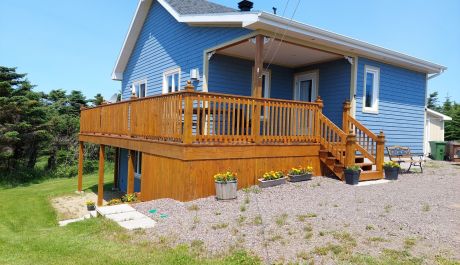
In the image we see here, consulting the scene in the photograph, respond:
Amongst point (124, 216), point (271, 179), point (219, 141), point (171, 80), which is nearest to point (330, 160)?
point (271, 179)

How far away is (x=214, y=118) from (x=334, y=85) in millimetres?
5593

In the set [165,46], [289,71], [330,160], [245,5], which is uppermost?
[245,5]

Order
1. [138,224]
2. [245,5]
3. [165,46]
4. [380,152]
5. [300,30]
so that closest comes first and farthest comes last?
[138,224] → [300,30] → [380,152] → [245,5] → [165,46]

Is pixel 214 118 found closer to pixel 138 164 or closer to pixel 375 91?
pixel 375 91

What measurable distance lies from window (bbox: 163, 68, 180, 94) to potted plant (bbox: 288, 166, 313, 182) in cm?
576

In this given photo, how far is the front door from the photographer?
1175cm

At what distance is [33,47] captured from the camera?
30.5 metres

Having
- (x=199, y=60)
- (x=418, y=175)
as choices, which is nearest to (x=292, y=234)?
(x=418, y=175)

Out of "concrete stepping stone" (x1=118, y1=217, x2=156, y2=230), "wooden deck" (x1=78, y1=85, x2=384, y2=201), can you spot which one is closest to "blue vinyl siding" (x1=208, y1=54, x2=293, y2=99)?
"wooden deck" (x1=78, y1=85, x2=384, y2=201)

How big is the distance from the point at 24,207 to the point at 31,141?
1191cm

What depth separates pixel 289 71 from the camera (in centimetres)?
1232

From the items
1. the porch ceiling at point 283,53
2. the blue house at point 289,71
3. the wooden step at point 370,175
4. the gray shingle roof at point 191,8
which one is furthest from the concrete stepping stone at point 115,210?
the gray shingle roof at point 191,8

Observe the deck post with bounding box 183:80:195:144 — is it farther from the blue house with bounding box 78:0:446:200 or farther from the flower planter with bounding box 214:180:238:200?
the blue house with bounding box 78:0:446:200

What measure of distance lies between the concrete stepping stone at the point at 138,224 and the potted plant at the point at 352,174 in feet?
Answer: 14.9
